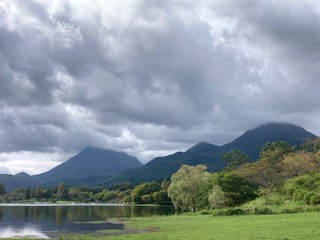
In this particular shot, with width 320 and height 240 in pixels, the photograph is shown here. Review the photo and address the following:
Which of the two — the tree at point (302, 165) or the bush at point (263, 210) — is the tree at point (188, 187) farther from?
the bush at point (263, 210)

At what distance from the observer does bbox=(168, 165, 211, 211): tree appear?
99188 millimetres

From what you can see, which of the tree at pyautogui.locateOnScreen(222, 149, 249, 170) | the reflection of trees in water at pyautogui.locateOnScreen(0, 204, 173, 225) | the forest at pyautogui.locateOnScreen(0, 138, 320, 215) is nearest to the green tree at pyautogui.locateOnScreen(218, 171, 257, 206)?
the forest at pyautogui.locateOnScreen(0, 138, 320, 215)

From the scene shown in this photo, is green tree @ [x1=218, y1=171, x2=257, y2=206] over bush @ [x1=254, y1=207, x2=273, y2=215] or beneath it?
over

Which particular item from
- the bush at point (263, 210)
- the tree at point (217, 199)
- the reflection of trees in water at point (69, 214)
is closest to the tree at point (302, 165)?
the tree at point (217, 199)

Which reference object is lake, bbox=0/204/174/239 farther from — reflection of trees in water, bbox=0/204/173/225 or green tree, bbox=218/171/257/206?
green tree, bbox=218/171/257/206

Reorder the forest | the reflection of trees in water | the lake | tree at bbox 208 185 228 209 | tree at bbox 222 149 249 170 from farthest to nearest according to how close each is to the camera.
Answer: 1. tree at bbox 222 149 249 170
2. tree at bbox 208 185 228 209
3. the reflection of trees in water
4. the forest
5. the lake

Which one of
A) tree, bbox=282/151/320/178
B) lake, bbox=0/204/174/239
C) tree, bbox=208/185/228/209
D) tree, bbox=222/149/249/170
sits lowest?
lake, bbox=0/204/174/239

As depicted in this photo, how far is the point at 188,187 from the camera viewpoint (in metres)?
100

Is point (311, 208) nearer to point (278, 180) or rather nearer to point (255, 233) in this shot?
point (255, 233)

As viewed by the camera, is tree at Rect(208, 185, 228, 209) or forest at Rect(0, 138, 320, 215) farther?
tree at Rect(208, 185, 228, 209)

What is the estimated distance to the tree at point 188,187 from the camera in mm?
99188

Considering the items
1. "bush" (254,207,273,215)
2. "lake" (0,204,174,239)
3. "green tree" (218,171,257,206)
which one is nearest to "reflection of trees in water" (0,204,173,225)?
"lake" (0,204,174,239)

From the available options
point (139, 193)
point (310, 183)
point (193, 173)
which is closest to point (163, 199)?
point (139, 193)

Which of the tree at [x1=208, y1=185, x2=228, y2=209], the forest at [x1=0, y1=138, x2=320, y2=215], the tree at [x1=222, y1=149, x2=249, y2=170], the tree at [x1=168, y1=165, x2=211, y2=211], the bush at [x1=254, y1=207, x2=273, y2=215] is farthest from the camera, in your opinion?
the tree at [x1=222, y1=149, x2=249, y2=170]
